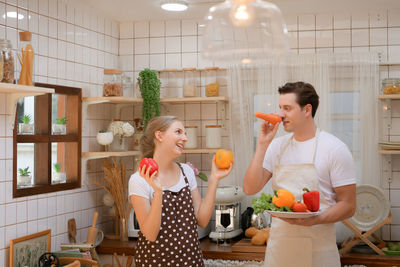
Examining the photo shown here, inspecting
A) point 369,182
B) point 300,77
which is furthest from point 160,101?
point 369,182

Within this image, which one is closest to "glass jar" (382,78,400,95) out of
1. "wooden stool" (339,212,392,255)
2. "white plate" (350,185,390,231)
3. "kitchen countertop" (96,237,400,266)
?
"white plate" (350,185,390,231)

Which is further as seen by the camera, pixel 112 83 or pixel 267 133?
pixel 112 83

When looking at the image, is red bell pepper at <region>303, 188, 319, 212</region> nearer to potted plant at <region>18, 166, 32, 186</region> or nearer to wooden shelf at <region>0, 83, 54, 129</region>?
wooden shelf at <region>0, 83, 54, 129</region>

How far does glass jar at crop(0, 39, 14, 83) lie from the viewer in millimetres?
2836

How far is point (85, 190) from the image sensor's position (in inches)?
165

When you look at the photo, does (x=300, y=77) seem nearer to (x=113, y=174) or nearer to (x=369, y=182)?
(x=369, y=182)

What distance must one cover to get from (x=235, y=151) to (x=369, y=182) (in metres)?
1.12

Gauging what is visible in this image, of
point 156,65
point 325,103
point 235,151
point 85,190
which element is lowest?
point 85,190

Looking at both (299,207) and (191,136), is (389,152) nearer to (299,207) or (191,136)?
(191,136)

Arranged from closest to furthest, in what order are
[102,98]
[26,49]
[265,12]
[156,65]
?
[265,12], [26,49], [102,98], [156,65]

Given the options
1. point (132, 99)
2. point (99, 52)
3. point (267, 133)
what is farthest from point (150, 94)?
point (267, 133)

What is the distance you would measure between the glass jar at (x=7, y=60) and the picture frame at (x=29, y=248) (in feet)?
3.49

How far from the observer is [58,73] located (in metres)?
3.82

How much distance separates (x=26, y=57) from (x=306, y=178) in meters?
1.74
